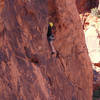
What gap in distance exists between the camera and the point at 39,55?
11.2 feet

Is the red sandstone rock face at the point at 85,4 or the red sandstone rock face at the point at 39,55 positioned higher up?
the red sandstone rock face at the point at 85,4

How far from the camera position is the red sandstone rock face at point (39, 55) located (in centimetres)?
269

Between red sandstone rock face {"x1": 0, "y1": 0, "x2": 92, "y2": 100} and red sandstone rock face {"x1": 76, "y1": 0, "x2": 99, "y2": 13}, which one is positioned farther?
red sandstone rock face {"x1": 76, "y1": 0, "x2": 99, "y2": 13}

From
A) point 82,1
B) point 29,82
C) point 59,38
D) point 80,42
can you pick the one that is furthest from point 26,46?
point 82,1

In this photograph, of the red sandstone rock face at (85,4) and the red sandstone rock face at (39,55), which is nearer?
the red sandstone rock face at (39,55)

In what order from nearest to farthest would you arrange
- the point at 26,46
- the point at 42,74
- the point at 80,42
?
the point at 26,46, the point at 42,74, the point at 80,42

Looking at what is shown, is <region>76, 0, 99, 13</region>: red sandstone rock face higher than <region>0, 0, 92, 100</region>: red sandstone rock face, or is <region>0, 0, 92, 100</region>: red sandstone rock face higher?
<region>76, 0, 99, 13</region>: red sandstone rock face

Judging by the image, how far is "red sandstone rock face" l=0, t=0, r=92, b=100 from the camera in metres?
2.69

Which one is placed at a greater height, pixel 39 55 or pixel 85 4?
pixel 85 4

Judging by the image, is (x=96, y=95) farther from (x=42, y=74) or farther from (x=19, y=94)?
(x=19, y=94)

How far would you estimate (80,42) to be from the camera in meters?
5.18

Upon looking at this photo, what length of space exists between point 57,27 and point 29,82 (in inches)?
80.6

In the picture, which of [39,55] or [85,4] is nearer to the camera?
[39,55]

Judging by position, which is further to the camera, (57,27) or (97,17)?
(97,17)
